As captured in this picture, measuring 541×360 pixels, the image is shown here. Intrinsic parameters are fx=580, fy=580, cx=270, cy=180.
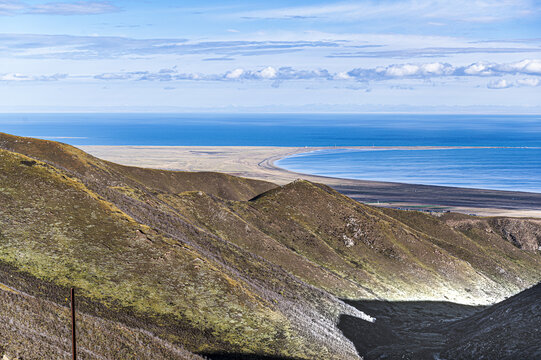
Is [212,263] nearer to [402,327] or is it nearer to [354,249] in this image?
[402,327]

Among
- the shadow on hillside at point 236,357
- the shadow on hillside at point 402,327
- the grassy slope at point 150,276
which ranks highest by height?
the grassy slope at point 150,276

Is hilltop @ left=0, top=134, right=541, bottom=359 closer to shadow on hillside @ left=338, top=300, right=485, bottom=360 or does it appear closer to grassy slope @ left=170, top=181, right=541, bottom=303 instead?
grassy slope @ left=170, top=181, right=541, bottom=303

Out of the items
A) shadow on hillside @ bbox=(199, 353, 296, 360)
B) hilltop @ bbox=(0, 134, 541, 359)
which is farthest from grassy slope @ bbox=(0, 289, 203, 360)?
shadow on hillside @ bbox=(199, 353, 296, 360)

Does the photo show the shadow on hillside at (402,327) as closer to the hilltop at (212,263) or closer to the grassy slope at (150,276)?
the hilltop at (212,263)

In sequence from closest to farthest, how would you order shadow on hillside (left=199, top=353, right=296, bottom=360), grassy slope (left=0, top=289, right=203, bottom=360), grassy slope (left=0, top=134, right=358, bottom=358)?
grassy slope (left=0, top=289, right=203, bottom=360)
shadow on hillside (left=199, top=353, right=296, bottom=360)
grassy slope (left=0, top=134, right=358, bottom=358)

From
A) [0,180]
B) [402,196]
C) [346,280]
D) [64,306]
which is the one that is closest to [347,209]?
[346,280]

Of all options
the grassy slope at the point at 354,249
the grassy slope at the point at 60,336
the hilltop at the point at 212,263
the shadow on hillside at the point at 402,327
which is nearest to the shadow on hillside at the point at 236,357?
the hilltop at the point at 212,263
